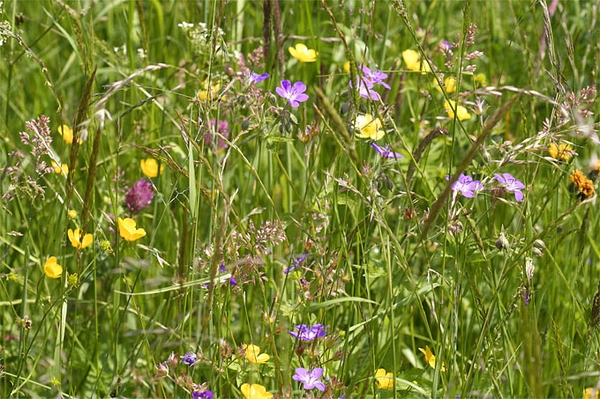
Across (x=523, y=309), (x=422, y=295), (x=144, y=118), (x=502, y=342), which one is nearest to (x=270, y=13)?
(x=144, y=118)

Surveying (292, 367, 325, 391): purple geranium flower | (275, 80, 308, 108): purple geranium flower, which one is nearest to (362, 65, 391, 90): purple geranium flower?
(275, 80, 308, 108): purple geranium flower

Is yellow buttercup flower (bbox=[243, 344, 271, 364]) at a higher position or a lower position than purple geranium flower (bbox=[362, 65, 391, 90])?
lower

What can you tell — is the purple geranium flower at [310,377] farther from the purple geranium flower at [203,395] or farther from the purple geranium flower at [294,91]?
the purple geranium flower at [294,91]

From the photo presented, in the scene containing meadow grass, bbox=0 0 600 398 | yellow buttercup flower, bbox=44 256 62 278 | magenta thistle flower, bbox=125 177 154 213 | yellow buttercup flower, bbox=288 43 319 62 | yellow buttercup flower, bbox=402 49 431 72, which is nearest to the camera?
meadow grass, bbox=0 0 600 398

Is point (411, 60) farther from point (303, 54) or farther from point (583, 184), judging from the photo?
point (583, 184)

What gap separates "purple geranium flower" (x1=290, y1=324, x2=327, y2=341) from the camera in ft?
5.30

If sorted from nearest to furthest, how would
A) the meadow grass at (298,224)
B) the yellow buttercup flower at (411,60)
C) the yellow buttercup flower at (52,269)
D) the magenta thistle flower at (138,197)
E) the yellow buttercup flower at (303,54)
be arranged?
the meadow grass at (298,224)
the yellow buttercup flower at (52,269)
the magenta thistle flower at (138,197)
the yellow buttercup flower at (303,54)
the yellow buttercup flower at (411,60)

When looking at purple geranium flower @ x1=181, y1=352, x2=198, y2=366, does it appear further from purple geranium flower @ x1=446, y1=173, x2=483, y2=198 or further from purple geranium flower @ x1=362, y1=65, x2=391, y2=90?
purple geranium flower @ x1=362, y1=65, x2=391, y2=90

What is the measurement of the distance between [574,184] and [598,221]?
225mm

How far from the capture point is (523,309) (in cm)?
105

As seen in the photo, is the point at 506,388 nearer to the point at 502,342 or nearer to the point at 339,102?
the point at 502,342

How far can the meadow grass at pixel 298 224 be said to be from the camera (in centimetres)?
147

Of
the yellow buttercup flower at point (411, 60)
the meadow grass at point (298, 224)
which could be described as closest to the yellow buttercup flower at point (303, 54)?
the meadow grass at point (298, 224)

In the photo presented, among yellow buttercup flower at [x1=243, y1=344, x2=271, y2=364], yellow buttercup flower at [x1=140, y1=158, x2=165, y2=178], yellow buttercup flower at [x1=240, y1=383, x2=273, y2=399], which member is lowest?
yellow buttercup flower at [x1=240, y1=383, x2=273, y2=399]
